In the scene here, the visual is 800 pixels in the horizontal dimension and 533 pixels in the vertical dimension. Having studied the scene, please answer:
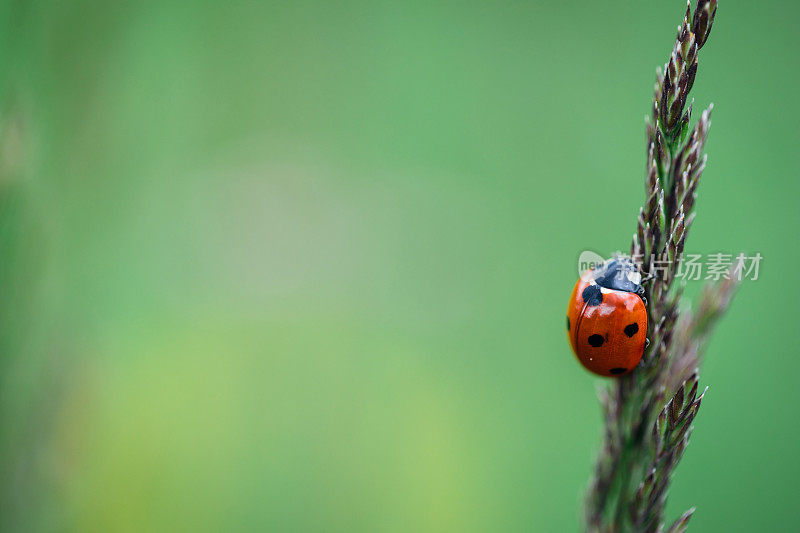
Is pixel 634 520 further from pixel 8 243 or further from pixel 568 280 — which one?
pixel 568 280

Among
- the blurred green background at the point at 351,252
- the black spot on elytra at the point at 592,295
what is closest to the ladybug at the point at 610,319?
the black spot on elytra at the point at 592,295

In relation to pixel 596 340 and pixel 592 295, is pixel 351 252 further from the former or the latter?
pixel 596 340

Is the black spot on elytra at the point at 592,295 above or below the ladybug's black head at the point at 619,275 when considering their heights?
below

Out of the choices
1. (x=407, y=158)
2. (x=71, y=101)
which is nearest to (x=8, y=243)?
(x=71, y=101)

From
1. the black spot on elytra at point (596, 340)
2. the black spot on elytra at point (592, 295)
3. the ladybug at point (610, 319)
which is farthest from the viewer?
the black spot on elytra at point (592, 295)

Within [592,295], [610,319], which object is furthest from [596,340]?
[592,295]

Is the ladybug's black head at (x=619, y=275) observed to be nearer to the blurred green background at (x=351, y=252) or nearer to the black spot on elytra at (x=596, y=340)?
the black spot on elytra at (x=596, y=340)

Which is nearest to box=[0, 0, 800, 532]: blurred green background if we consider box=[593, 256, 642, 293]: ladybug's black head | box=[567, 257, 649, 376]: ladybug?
box=[567, 257, 649, 376]: ladybug

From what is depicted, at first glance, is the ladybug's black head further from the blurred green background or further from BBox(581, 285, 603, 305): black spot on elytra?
the blurred green background
